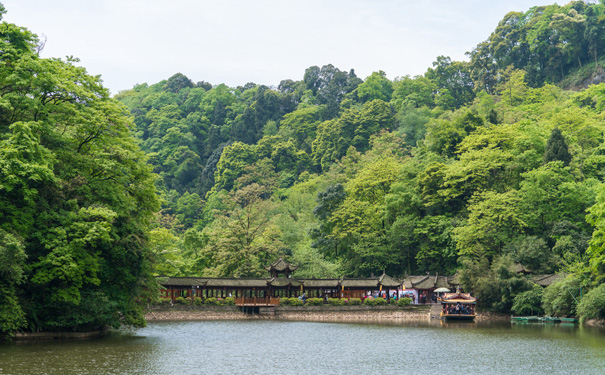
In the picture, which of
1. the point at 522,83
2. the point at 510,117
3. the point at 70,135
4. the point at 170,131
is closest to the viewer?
the point at 70,135

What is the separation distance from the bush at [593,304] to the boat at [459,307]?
11859 mm

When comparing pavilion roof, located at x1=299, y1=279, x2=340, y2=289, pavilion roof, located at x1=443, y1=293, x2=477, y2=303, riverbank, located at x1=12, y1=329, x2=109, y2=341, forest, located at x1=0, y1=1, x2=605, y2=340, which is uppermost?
forest, located at x1=0, y1=1, x2=605, y2=340

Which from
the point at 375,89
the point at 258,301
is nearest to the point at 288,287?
the point at 258,301

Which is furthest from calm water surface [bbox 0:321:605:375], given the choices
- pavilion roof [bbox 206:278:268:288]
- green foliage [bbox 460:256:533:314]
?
pavilion roof [bbox 206:278:268:288]

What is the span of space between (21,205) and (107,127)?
7.17m

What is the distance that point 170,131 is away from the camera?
126312 millimetres

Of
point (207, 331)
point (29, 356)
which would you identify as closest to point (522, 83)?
point (207, 331)

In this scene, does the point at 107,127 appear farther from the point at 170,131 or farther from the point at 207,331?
the point at 170,131

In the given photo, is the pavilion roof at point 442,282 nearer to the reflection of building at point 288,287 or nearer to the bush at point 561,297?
the reflection of building at point 288,287

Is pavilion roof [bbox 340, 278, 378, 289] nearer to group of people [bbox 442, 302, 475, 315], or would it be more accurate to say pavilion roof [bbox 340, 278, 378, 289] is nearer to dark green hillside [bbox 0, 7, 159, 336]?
group of people [bbox 442, 302, 475, 315]

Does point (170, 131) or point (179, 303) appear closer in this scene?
point (179, 303)

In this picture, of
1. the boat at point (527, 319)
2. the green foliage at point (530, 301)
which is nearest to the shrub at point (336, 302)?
the green foliage at point (530, 301)

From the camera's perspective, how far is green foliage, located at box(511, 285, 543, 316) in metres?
52.2

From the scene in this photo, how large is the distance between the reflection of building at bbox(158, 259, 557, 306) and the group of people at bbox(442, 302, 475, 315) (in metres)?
6.85
